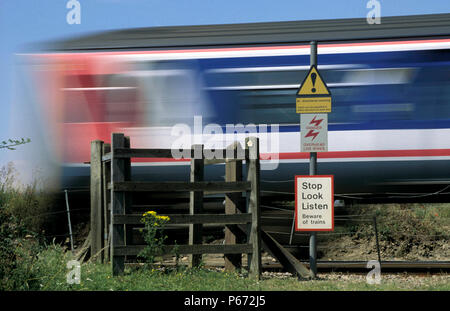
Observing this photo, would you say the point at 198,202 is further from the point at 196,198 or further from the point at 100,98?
the point at 100,98

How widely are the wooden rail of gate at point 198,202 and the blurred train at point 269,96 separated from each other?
2691mm

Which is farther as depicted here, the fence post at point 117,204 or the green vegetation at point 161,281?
the fence post at point 117,204

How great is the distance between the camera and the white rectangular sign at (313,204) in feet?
24.4

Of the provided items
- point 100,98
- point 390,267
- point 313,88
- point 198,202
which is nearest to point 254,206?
point 198,202

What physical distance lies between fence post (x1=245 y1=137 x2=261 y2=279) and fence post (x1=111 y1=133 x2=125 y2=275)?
1.60 meters

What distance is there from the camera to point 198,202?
24.9 ft

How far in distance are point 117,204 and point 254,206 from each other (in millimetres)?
1708

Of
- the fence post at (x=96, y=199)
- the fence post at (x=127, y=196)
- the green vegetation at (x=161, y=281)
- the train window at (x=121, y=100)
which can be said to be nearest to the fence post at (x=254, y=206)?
the green vegetation at (x=161, y=281)

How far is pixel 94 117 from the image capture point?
10.9m

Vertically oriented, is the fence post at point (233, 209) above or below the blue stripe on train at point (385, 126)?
below

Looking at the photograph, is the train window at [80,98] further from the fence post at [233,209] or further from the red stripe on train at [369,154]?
the fence post at [233,209]

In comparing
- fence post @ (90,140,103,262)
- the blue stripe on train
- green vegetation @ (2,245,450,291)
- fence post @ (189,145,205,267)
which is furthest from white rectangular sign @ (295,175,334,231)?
the blue stripe on train
